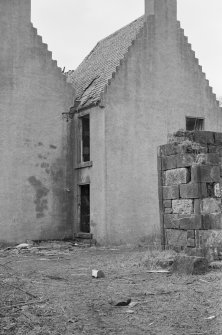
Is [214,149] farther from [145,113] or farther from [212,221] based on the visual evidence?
[145,113]

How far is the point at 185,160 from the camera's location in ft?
41.2

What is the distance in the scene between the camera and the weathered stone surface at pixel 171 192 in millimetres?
12773

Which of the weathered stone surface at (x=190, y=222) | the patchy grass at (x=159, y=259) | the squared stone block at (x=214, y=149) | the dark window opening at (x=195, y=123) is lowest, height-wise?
the patchy grass at (x=159, y=259)

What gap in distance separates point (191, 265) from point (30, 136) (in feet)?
36.5

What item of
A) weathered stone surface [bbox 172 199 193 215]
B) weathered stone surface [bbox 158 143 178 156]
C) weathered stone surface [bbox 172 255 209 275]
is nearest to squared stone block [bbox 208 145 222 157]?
weathered stone surface [bbox 158 143 178 156]

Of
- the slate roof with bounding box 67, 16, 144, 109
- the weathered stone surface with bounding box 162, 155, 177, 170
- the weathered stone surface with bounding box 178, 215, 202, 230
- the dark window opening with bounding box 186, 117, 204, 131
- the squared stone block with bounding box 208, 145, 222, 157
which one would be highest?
the slate roof with bounding box 67, 16, 144, 109

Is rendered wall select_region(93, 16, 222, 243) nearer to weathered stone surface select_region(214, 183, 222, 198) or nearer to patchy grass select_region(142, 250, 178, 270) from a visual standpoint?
patchy grass select_region(142, 250, 178, 270)

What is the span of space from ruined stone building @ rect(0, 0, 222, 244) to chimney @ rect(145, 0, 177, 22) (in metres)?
0.04

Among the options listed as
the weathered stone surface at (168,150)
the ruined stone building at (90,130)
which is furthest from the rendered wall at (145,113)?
the weathered stone surface at (168,150)

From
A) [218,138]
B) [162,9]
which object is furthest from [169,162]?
[162,9]

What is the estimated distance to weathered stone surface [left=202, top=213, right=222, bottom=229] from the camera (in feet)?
39.3

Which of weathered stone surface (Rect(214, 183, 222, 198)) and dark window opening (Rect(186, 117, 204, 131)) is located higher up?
dark window opening (Rect(186, 117, 204, 131))

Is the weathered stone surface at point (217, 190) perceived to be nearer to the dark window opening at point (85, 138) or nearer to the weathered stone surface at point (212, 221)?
the weathered stone surface at point (212, 221)

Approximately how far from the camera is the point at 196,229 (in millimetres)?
12070
